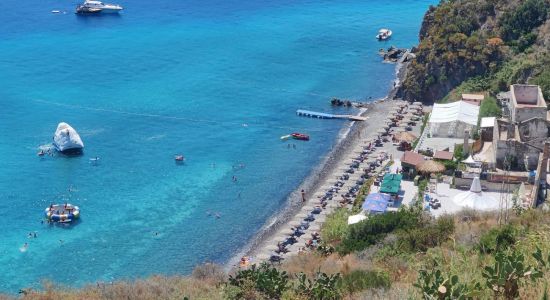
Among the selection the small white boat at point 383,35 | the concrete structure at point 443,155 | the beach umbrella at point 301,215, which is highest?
the small white boat at point 383,35

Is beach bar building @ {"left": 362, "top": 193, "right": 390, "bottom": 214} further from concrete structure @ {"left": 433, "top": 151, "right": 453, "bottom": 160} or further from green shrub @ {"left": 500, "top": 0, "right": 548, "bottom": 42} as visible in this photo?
green shrub @ {"left": 500, "top": 0, "right": 548, "bottom": 42}

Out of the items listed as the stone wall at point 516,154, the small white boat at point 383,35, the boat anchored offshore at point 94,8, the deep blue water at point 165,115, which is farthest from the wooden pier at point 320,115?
the boat anchored offshore at point 94,8

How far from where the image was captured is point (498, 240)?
78.0ft

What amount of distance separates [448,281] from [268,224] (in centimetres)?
3235

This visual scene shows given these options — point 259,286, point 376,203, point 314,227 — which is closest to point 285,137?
point 314,227

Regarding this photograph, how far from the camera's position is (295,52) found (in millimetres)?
84750

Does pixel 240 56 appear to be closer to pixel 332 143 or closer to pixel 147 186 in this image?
pixel 332 143

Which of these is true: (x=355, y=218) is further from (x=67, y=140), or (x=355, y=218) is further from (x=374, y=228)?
(x=67, y=140)

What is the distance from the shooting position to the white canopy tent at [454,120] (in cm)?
5188

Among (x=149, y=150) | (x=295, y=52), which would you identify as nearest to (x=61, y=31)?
(x=295, y=52)

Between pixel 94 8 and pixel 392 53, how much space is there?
149ft

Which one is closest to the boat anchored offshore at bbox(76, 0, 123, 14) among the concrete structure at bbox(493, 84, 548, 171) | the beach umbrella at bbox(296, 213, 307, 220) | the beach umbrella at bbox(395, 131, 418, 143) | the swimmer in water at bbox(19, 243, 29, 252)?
the beach umbrella at bbox(395, 131, 418, 143)

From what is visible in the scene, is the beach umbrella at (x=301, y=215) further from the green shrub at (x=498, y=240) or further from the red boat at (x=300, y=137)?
the green shrub at (x=498, y=240)

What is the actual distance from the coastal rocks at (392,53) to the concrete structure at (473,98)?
2390 centimetres
